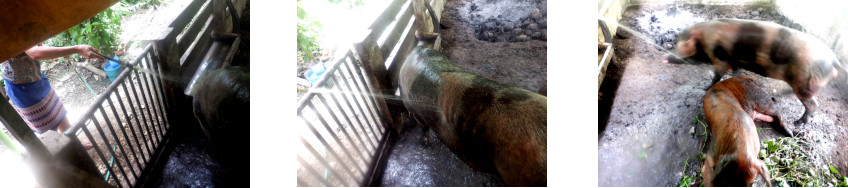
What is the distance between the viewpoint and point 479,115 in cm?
164

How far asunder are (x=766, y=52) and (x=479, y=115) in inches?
48.4

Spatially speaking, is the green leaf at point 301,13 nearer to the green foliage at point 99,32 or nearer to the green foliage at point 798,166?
the green foliage at point 99,32

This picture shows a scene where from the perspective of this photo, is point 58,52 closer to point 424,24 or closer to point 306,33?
point 306,33

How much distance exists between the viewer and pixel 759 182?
135 cm

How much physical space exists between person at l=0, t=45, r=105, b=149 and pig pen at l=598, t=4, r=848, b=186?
5.85ft

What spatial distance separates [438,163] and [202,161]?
875 mm

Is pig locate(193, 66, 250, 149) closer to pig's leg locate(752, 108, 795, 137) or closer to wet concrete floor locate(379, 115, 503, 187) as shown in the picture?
wet concrete floor locate(379, 115, 503, 187)

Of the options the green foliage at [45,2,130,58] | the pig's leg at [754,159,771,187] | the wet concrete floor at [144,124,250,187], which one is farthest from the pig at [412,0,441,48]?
the pig's leg at [754,159,771,187]

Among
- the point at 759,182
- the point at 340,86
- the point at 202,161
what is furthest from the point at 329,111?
the point at 759,182

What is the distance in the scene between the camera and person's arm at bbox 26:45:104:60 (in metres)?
1.17

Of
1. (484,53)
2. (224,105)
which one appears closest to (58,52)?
(224,105)

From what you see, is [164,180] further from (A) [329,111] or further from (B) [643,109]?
(B) [643,109]

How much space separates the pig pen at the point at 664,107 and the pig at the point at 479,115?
278 millimetres

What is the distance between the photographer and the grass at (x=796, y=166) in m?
1.27
